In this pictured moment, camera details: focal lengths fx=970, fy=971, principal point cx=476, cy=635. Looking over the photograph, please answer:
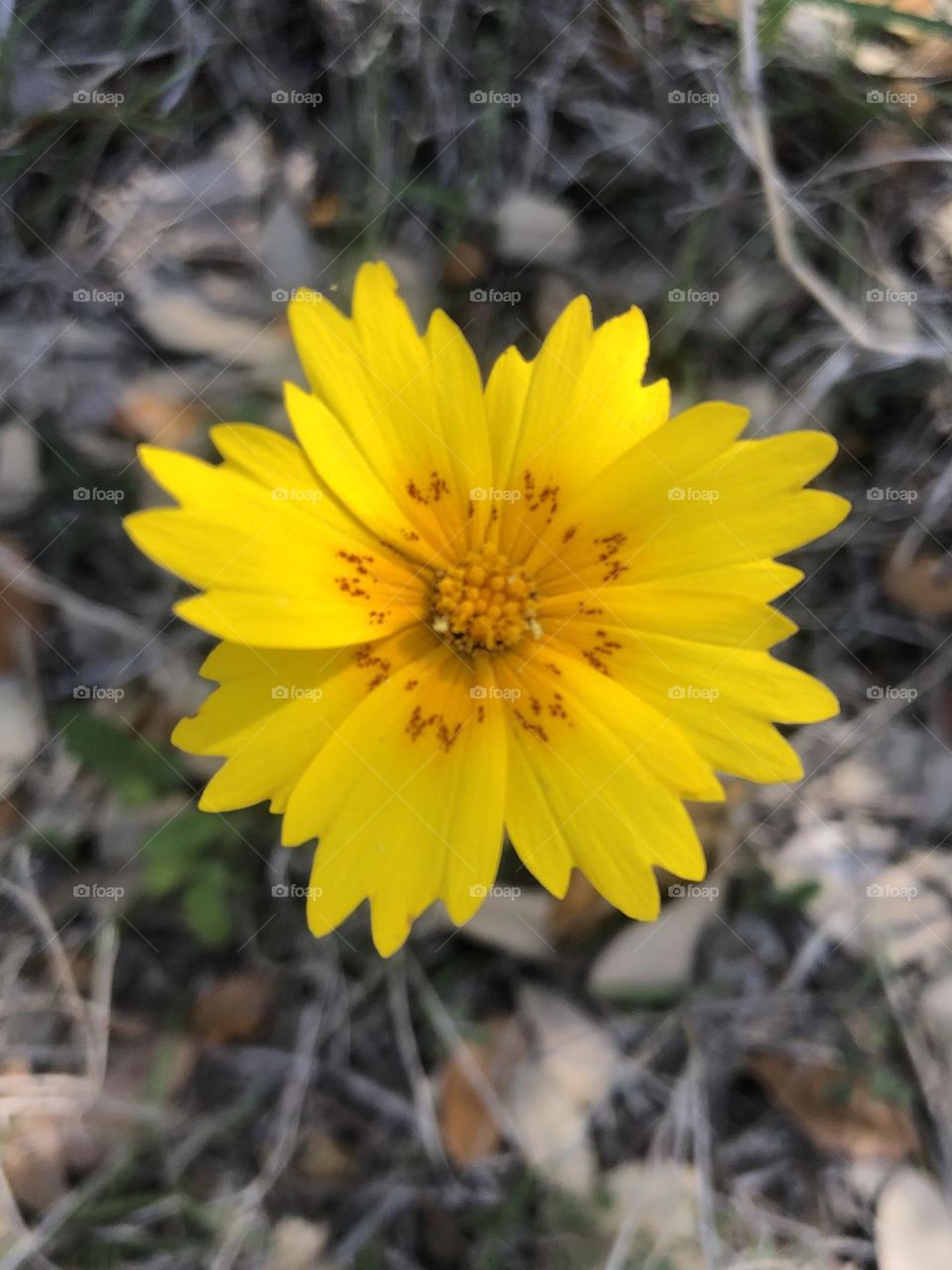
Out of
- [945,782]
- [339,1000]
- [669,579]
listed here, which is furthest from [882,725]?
[339,1000]

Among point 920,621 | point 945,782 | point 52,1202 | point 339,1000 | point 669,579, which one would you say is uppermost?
point 669,579

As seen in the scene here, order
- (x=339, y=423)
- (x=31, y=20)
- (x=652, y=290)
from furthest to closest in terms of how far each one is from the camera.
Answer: (x=652, y=290) < (x=31, y=20) < (x=339, y=423)

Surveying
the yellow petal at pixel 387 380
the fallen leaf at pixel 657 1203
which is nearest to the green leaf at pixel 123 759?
the yellow petal at pixel 387 380

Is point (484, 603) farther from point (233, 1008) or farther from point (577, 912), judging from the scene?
point (233, 1008)

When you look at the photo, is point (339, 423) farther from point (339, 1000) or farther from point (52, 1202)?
→ point (52, 1202)

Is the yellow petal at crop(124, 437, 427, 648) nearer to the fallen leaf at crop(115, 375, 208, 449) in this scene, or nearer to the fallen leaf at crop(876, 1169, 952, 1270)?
the fallen leaf at crop(115, 375, 208, 449)

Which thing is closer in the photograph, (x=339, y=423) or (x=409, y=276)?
(x=339, y=423)

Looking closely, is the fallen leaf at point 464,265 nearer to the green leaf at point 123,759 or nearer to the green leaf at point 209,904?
the green leaf at point 123,759
